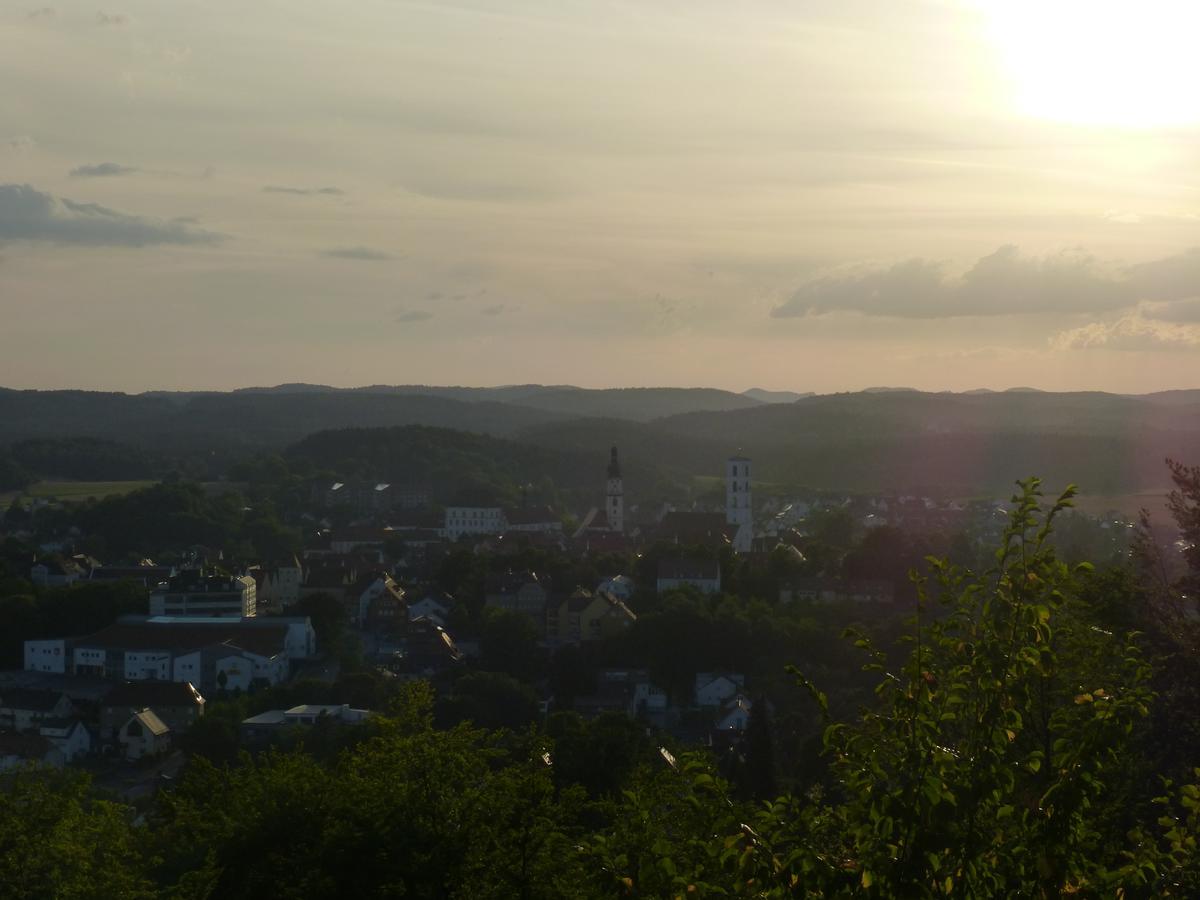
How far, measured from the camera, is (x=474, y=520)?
282 feet

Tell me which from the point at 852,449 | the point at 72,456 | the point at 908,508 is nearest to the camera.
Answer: the point at 908,508

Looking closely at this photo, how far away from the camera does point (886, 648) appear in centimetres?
3909

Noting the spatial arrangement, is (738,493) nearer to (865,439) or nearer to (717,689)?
(717,689)

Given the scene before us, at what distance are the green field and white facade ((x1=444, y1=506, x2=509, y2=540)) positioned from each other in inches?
1068

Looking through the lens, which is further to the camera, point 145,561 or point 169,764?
point 145,561

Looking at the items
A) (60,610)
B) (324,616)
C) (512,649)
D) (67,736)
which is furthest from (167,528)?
(67,736)

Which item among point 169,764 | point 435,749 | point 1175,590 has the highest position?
point 1175,590

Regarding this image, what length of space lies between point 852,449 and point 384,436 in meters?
40.9

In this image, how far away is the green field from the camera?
107m

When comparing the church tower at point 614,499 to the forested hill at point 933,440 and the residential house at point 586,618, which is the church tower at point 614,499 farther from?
the forested hill at point 933,440

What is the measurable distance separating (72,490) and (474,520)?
4253cm

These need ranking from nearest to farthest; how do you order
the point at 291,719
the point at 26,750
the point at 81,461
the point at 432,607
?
the point at 26,750, the point at 291,719, the point at 432,607, the point at 81,461

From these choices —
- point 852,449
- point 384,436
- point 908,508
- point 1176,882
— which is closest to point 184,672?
point 1176,882

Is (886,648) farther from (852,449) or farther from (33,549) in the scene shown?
(852,449)
